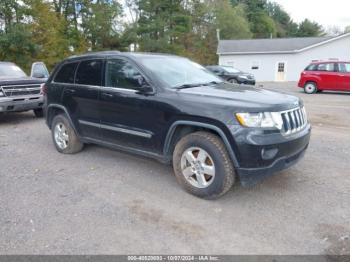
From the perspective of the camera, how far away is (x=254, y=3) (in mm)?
63812

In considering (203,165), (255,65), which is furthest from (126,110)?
(255,65)

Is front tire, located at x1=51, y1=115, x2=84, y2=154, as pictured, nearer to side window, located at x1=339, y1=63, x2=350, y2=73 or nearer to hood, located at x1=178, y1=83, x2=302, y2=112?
hood, located at x1=178, y1=83, x2=302, y2=112

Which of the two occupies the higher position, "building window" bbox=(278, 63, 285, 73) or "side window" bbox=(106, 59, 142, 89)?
"building window" bbox=(278, 63, 285, 73)

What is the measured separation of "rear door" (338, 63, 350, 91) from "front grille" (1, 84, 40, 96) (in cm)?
1359

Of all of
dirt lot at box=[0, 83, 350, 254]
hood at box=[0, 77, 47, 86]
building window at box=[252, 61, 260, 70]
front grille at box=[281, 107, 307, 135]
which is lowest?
dirt lot at box=[0, 83, 350, 254]

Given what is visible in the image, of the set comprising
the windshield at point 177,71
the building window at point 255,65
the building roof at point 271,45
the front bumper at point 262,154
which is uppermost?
the building roof at point 271,45

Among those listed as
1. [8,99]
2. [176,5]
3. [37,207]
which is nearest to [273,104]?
[37,207]

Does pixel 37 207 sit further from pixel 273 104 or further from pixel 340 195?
pixel 340 195

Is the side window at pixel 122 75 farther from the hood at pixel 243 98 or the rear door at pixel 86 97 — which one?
the hood at pixel 243 98

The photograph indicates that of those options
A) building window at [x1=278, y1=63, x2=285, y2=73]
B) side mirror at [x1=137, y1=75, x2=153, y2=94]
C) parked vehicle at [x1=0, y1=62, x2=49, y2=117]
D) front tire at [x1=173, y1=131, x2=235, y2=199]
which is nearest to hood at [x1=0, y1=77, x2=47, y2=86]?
parked vehicle at [x1=0, y1=62, x2=49, y2=117]

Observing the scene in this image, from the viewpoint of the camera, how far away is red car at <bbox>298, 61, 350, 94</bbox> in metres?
15.4

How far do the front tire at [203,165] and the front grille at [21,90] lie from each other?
6.06 metres

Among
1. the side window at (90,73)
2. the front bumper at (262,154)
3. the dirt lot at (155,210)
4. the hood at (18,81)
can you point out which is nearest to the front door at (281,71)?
the hood at (18,81)

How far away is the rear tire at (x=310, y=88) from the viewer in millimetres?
16297
